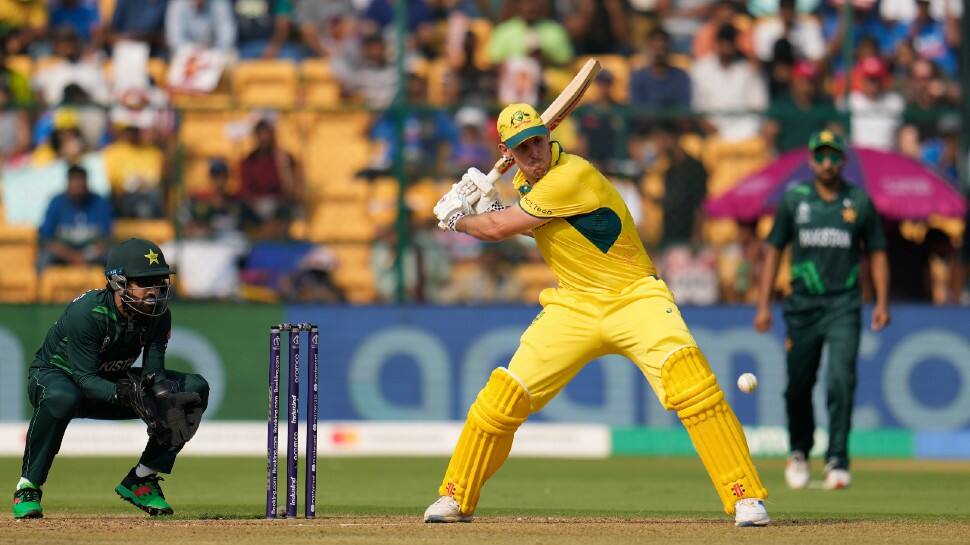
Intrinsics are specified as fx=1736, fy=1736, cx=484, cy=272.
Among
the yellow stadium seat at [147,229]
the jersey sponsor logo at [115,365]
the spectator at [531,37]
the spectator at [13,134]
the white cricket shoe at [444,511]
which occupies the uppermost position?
the spectator at [531,37]

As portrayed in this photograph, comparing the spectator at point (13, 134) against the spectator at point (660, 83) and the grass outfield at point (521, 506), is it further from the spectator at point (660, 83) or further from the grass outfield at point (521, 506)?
the spectator at point (660, 83)

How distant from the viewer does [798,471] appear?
998 centimetres

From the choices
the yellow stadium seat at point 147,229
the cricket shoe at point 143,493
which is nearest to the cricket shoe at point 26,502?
the cricket shoe at point 143,493

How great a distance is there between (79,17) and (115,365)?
344 inches

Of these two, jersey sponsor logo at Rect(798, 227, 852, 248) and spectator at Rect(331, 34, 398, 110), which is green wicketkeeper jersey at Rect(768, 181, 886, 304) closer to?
jersey sponsor logo at Rect(798, 227, 852, 248)

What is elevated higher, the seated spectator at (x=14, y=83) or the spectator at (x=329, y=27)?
the spectator at (x=329, y=27)

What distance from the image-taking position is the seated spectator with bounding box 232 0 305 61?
608 inches

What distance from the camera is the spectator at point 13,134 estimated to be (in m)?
14.0

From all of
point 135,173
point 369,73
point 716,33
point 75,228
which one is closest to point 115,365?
point 75,228

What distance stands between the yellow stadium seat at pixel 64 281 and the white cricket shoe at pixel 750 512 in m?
7.47

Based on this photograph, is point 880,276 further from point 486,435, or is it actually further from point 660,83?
point 660,83

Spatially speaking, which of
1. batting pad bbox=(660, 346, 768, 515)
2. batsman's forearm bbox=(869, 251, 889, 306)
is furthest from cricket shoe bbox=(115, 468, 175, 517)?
batsman's forearm bbox=(869, 251, 889, 306)

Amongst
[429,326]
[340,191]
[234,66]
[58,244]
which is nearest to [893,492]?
[429,326]

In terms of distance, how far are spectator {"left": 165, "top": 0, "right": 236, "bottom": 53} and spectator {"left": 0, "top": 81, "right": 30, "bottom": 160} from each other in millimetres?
1761
